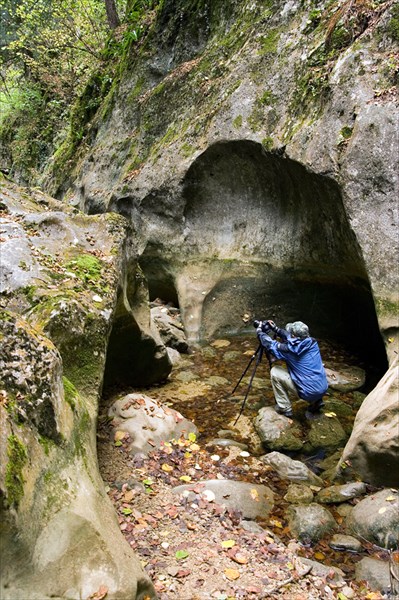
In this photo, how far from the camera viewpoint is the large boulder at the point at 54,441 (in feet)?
10.7

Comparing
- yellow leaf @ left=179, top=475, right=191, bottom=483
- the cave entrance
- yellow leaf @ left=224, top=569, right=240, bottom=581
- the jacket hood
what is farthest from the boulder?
the cave entrance

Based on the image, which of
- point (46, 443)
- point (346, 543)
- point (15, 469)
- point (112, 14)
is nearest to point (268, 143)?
point (346, 543)

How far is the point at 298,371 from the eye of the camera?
7.66 metres

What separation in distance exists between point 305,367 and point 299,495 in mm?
2280

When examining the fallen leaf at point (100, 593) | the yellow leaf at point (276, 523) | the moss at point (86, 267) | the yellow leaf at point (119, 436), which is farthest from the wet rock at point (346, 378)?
the fallen leaf at point (100, 593)

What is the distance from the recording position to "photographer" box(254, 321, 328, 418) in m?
7.57

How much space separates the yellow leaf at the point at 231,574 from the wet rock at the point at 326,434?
2972 millimetres

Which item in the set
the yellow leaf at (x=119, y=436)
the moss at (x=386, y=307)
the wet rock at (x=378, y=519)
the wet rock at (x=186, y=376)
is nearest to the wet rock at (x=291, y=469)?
the wet rock at (x=378, y=519)

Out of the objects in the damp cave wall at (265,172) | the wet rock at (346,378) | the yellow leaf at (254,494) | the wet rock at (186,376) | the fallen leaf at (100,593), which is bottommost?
the fallen leaf at (100,593)

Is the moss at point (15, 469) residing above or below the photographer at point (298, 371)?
below

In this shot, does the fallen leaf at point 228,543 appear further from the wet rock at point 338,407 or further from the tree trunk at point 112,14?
the tree trunk at point 112,14

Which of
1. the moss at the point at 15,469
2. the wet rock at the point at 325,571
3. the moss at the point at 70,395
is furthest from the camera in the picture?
the moss at the point at 70,395

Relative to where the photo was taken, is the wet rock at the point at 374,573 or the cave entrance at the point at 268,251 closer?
the wet rock at the point at 374,573

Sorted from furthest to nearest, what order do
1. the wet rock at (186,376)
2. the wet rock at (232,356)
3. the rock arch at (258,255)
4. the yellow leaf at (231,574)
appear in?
the wet rock at (232,356) → the rock arch at (258,255) → the wet rock at (186,376) → the yellow leaf at (231,574)
